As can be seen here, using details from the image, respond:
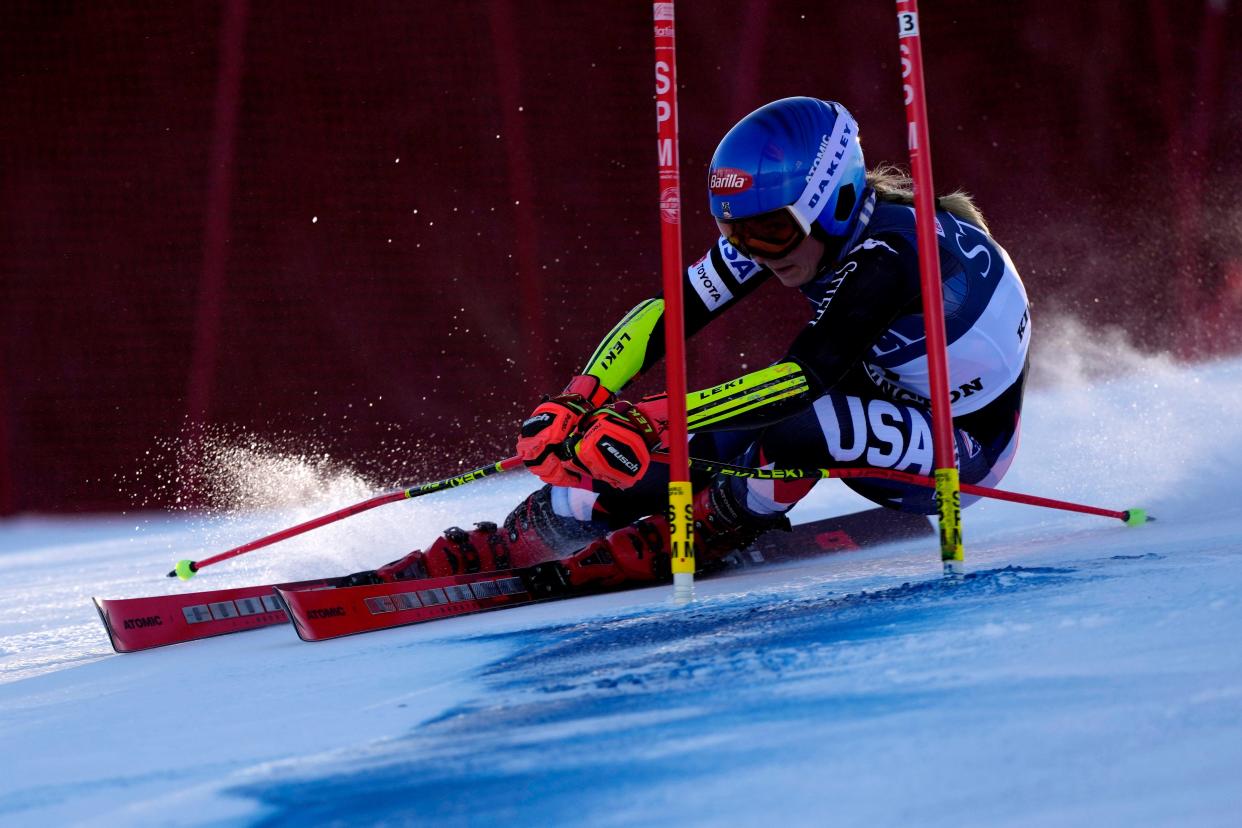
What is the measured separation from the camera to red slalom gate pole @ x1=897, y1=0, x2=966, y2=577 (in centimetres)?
258

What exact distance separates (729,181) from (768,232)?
0.14 metres

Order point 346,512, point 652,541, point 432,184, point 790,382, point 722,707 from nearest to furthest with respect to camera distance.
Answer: point 722,707
point 790,382
point 652,541
point 346,512
point 432,184

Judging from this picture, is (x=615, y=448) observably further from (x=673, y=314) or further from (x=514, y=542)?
(x=514, y=542)

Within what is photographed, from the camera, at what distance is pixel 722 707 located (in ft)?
5.50

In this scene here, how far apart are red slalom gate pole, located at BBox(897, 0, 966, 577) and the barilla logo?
38 cm

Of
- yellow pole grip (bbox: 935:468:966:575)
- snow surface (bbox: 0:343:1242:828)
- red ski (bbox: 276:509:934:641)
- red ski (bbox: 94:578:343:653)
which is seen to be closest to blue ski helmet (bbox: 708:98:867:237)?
yellow pole grip (bbox: 935:468:966:575)

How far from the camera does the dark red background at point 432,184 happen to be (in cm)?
589

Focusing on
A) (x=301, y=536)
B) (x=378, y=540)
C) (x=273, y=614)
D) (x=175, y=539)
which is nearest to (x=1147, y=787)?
(x=273, y=614)

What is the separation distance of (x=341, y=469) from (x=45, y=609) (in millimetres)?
2305

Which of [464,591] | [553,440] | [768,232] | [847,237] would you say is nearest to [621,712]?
[553,440]

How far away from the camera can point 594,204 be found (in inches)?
245

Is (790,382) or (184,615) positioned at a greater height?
(790,382)

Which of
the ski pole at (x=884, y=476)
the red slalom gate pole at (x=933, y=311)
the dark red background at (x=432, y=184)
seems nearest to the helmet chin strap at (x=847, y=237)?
the red slalom gate pole at (x=933, y=311)

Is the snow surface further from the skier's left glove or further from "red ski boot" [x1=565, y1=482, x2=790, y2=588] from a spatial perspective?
the skier's left glove
